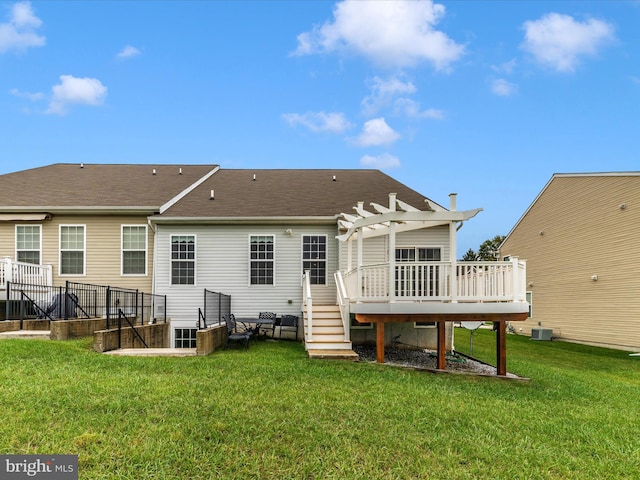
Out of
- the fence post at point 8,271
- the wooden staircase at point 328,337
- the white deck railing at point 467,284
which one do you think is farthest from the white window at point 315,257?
the fence post at point 8,271

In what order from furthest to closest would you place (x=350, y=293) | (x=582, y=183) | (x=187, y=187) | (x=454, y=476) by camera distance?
(x=582, y=183) < (x=187, y=187) < (x=350, y=293) < (x=454, y=476)

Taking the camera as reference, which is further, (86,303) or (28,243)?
(28,243)

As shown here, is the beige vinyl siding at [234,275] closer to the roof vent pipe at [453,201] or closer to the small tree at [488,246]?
the roof vent pipe at [453,201]

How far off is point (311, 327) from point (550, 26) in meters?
13.8

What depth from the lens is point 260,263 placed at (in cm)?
1382

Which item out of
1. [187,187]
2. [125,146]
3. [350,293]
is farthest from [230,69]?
[350,293]

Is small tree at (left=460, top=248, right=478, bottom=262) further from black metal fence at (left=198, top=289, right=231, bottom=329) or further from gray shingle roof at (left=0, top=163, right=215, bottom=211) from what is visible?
black metal fence at (left=198, top=289, right=231, bottom=329)

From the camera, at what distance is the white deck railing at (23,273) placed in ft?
40.3

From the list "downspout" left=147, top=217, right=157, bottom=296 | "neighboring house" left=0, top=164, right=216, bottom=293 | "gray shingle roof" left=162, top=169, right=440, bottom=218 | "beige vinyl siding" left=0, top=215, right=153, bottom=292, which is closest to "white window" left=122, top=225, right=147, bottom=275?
"neighboring house" left=0, top=164, right=216, bottom=293

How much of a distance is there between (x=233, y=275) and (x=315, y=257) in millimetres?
2593

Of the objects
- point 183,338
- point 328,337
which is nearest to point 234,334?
point 328,337

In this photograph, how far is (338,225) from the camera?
1366 centimetres

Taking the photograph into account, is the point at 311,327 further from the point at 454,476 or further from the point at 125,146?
the point at 125,146

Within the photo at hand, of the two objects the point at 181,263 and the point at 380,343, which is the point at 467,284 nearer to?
the point at 380,343
